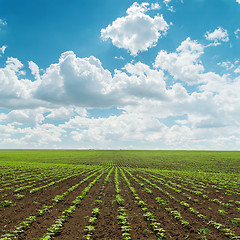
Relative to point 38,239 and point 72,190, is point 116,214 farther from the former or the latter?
point 72,190

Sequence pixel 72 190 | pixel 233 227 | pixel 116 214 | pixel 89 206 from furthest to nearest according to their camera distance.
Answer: pixel 72 190
pixel 89 206
pixel 116 214
pixel 233 227

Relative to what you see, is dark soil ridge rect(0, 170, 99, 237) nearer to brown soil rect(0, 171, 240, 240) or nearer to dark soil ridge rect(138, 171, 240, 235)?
brown soil rect(0, 171, 240, 240)

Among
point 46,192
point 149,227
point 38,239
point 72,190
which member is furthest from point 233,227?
point 46,192

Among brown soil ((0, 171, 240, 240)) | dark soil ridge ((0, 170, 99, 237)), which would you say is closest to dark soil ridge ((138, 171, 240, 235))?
brown soil ((0, 171, 240, 240))

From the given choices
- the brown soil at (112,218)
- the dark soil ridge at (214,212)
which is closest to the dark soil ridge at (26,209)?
the brown soil at (112,218)

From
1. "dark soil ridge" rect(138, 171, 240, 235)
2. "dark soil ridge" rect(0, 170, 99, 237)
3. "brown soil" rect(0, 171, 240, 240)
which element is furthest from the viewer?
"dark soil ridge" rect(138, 171, 240, 235)

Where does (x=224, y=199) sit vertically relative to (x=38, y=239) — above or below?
below

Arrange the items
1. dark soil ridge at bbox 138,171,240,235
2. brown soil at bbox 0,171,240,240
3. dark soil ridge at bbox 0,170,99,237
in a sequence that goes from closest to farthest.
→ brown soil at bbox 0,171,240,240 → dark soil ridge at bbox 0,170,99,237 → dark soil ridge at bbox 138,171,240,235

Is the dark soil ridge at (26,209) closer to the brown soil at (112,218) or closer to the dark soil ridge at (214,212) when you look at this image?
the brown soil at (112,218)

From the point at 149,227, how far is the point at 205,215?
4.95 m

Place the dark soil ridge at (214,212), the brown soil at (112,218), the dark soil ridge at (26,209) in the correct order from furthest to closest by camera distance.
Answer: the dark soil ridge at (214,212)
the dark soil ridge at (26,209)
the brown soil at (112,218)

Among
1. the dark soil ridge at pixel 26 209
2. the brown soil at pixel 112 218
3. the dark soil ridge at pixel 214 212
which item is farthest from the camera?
the dark soil ridge at pixel 214 212

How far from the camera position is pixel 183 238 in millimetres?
8961

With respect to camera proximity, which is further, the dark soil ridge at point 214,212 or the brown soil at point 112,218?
the dark soil ridge at point 214,212
